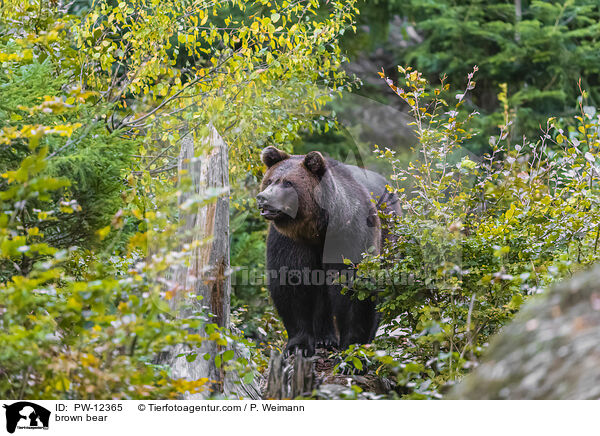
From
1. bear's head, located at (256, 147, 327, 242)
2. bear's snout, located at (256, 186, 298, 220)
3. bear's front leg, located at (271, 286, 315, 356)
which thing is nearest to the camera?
bear's snout, located at (256, 186, 298, 220)

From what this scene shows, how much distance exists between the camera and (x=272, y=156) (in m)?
5.05

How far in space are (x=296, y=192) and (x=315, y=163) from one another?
0.91 feet

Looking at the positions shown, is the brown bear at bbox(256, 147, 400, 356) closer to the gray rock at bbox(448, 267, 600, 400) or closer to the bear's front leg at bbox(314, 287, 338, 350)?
the bear's front leg at bbox(314, 287, 338, 350)

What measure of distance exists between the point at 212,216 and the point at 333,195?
3.81 ft

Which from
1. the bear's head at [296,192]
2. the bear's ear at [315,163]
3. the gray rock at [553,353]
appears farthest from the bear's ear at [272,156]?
the gray rock at [553,353]

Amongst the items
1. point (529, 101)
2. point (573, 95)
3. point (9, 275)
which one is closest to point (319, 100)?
point (9, 275)

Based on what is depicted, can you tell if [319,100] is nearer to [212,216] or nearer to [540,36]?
[212,216]

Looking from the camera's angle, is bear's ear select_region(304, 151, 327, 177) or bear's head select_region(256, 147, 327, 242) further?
bear's ear select_region(304, 151, 327, 177)

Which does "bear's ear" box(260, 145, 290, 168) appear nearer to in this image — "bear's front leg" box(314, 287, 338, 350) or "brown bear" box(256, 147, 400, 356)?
"brown bear" box(256, 147, 400, 356)

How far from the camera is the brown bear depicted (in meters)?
4.89
